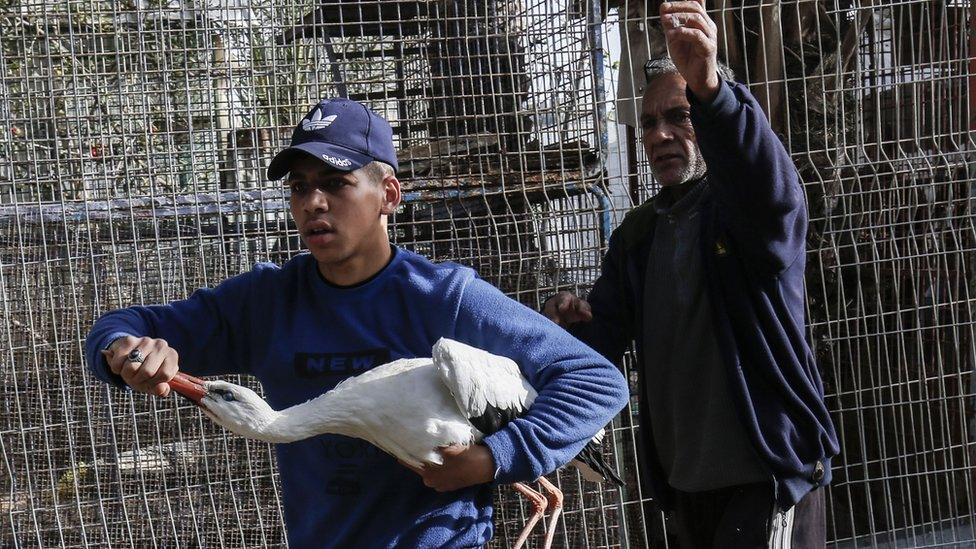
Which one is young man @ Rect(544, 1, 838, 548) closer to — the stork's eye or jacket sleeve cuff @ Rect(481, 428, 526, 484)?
jacket sleeve cuff @ Rect(481, 428, 526, 484)

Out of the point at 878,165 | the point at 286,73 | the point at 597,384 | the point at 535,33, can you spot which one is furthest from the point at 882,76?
the point at 597,384

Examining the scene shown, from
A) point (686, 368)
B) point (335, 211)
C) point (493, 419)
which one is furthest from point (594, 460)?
point (335, 211)

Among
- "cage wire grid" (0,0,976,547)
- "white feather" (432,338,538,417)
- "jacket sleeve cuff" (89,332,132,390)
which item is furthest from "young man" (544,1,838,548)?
"jacket sleeve cuff" (89,332,132,390)

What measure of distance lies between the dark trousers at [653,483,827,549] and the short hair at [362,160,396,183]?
4.88 ft

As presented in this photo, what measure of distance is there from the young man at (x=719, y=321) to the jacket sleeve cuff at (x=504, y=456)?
107 centimetres

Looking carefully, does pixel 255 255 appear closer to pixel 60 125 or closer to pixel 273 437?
pixel 60 125

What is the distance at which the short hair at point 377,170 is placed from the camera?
285 centimetres

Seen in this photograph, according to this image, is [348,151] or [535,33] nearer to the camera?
[348,151]

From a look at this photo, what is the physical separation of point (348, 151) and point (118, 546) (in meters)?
2.94

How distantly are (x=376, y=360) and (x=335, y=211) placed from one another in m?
0.39

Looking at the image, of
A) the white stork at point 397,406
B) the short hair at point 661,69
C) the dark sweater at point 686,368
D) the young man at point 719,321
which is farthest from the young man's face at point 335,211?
the short hair at point 661,69

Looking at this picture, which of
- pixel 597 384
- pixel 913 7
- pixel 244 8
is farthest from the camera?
pixel 913 7

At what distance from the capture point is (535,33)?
5.09m

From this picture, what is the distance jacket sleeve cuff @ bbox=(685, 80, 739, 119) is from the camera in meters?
2.97
